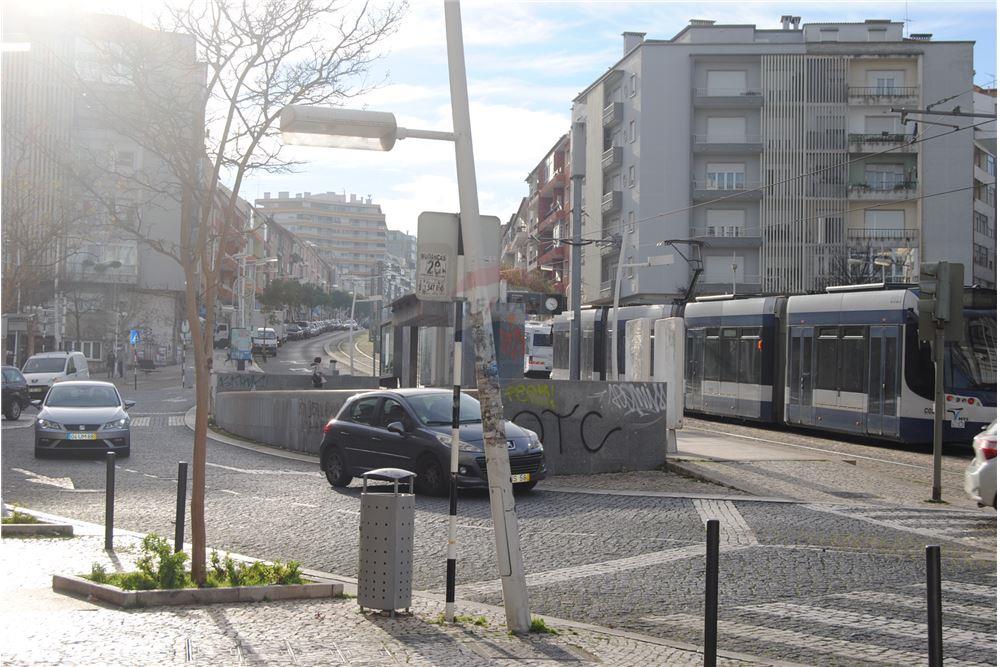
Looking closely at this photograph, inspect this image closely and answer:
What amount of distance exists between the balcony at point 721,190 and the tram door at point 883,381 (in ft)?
133

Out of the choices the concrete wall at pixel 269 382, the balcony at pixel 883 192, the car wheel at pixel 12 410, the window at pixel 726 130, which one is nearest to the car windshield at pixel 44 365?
the concrete wall at pixel 269 382

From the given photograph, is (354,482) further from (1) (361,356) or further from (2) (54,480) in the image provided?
(1) (361,356)

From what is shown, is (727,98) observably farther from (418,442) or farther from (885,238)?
(418,442)

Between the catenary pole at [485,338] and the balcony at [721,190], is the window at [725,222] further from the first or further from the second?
the catenary pole at [485,338]

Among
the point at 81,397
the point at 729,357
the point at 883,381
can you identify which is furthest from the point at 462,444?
the point at 729,357

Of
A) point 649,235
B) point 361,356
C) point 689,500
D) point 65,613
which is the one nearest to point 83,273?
point 361,356

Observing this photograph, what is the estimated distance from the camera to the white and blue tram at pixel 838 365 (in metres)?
22.2

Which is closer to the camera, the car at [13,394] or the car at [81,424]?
the car at [81,424]

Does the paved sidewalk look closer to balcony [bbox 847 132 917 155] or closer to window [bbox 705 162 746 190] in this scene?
window [bbox 705 162 746 190]

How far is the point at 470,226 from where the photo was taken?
8.51m

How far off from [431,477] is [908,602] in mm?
8148

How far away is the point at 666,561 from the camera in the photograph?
Answer: 441 inches

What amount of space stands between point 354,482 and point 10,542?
7.08 meters

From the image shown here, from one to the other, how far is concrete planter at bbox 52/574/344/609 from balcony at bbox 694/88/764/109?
187 feet
